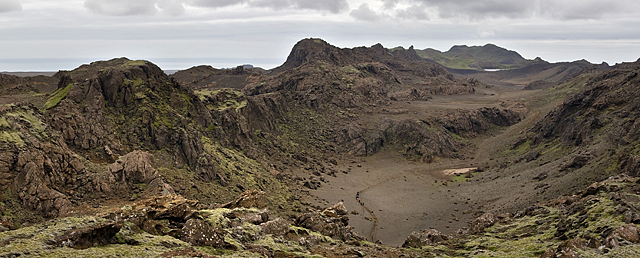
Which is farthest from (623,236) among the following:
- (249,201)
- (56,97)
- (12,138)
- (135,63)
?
(135,63)

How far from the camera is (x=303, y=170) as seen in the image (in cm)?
7544

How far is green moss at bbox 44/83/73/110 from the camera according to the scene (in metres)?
43.5

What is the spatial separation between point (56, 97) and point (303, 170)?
138ft

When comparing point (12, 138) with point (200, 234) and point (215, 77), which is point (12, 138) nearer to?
point (200, 234)

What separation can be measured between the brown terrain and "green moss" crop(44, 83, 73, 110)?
35 cm

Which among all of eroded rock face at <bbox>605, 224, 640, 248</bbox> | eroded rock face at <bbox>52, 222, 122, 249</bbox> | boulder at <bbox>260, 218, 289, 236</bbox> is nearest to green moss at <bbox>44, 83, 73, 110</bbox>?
boulder at <bbox>260, 218, 289, 236</bbox>

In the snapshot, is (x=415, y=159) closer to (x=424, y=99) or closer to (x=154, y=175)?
(x=424, y=99)

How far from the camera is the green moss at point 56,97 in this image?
1713 inches

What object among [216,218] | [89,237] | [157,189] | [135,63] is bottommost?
[157,189]

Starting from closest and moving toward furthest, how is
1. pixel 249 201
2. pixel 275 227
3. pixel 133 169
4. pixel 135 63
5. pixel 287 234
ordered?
pixel 275 227 → pixel 287 234 → pixel 249 201 → pixel 133 169 → pixel 135 63

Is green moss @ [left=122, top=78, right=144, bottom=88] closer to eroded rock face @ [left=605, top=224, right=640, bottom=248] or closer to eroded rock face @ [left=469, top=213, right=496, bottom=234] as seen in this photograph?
eroded rock face @ [left=469, top=213, right=496, bottom=234]

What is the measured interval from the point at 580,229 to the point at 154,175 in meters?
36.2

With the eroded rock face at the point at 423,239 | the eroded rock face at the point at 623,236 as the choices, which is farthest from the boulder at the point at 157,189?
the eroded rock face at the point at 623,236

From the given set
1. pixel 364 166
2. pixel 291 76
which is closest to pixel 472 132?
pixel 364 166
